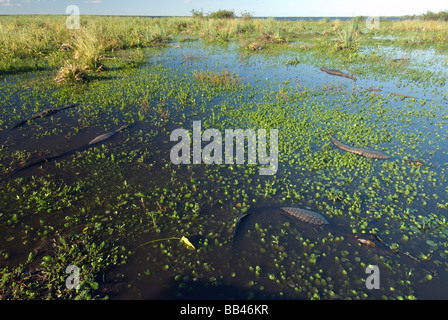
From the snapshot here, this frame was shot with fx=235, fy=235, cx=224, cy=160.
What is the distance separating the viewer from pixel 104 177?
486 centimetres

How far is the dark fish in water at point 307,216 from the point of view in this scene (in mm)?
3850

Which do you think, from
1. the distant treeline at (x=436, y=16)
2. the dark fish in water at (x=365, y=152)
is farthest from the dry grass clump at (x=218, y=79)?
the distant treeline at (x=436, y=16)

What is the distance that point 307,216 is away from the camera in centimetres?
391

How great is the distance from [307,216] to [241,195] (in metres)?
1.26

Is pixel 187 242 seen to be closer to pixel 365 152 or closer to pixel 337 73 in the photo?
pixel 365 152

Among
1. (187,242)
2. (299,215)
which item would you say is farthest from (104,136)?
(299,215)

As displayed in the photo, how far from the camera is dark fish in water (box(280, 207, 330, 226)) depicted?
3.85 m

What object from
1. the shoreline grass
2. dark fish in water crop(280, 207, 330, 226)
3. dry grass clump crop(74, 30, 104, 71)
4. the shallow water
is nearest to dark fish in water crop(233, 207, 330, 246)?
dark fish in water crop(280, 207, 330, 226)

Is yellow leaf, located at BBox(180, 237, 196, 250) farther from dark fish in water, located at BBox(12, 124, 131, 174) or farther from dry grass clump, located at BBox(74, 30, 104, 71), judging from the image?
dry grass clump, located at BBox(74, 30, 104, 71)

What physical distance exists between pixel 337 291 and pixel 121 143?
5.58m

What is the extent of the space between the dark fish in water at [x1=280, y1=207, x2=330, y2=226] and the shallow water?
166mm

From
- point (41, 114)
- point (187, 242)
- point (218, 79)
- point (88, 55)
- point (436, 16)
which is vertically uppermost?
point (436, 16)

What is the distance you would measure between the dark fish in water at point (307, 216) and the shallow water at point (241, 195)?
0.54ft
